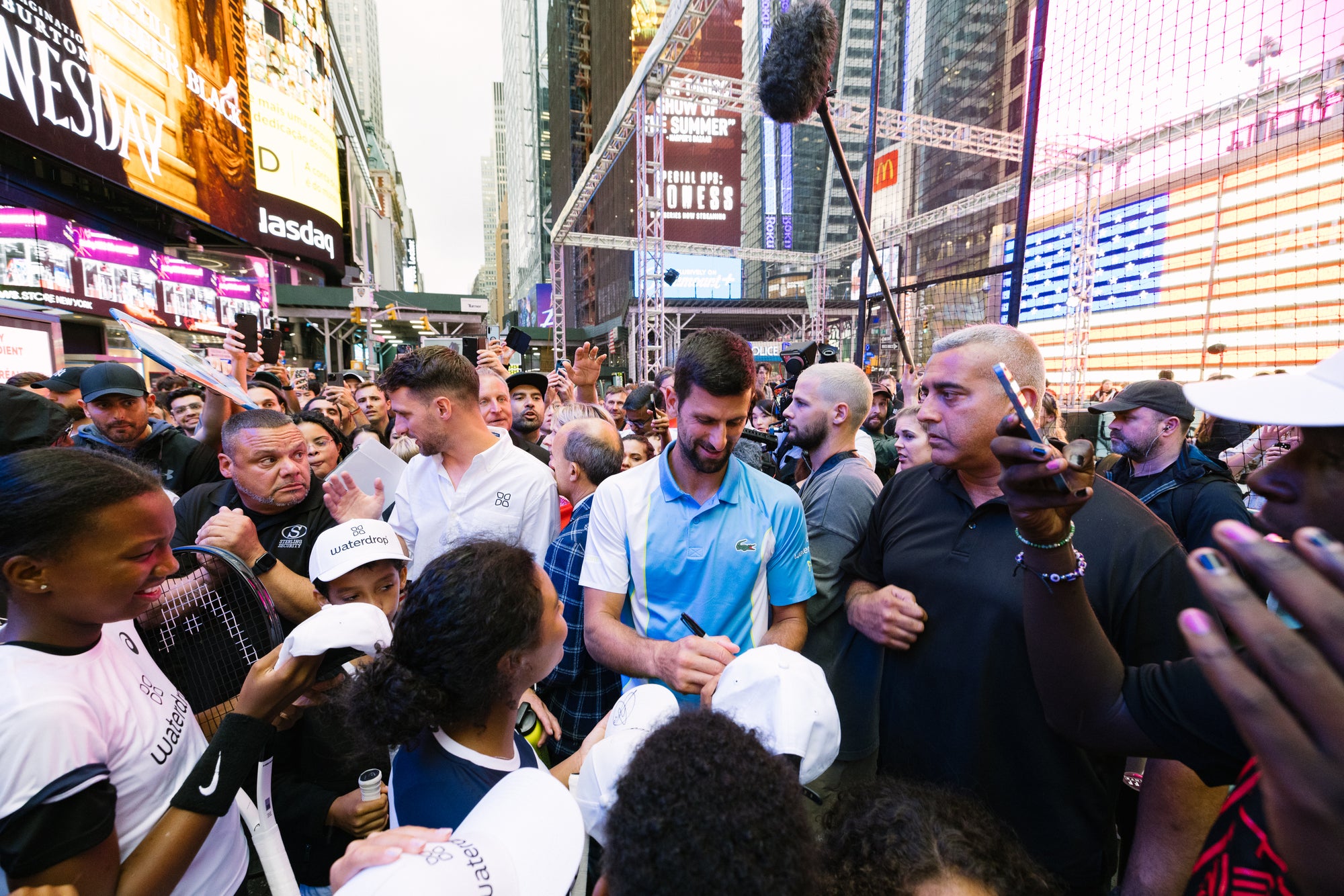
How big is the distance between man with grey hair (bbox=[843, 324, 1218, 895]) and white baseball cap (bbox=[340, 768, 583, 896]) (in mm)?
1267

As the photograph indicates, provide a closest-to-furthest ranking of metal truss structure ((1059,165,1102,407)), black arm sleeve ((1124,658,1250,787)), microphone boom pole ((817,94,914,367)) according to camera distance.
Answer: black arm sleeve ((1124,658,1250,787))
microphone boom pole ((817,94,914,367))
metal truss structure ((1059,165,1102,407))

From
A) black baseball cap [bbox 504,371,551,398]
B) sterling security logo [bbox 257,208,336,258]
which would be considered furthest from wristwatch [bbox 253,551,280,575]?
sterling security logo [bbox 257,208,336,258]

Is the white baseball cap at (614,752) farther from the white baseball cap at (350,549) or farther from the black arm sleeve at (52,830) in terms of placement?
the white baseball cap at (350,549)

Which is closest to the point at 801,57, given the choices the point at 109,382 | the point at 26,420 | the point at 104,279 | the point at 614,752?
the point at 614,752

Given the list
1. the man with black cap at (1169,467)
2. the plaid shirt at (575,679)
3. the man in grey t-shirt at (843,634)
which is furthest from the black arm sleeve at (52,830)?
the man with black cap at (1169,467)

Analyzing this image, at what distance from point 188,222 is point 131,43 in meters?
6.18

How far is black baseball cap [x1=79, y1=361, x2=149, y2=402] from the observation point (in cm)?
420

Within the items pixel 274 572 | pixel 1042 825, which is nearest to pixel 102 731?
pixel 274 572

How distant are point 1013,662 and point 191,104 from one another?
27.6m

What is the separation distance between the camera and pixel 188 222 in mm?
20969

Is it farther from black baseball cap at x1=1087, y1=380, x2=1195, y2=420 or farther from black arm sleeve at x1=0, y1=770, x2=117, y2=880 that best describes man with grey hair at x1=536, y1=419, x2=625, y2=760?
black baseball cap at x1=1087, y1=380, x2=1195, y2=420

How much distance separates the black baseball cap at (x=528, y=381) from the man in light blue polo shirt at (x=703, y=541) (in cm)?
373

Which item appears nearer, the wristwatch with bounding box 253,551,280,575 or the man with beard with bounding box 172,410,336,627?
the wristwatch with bounding box 253,551,280,575

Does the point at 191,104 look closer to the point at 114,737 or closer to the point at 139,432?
the point at 139,432
